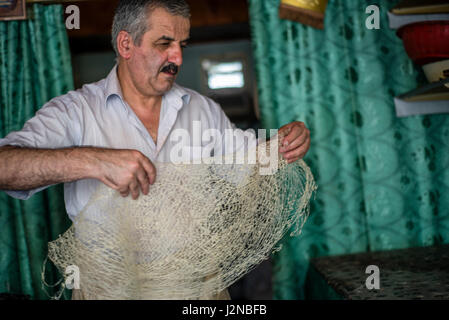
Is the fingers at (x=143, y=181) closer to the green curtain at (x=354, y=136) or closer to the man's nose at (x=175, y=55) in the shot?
the man's nose at (x=175, y=55)

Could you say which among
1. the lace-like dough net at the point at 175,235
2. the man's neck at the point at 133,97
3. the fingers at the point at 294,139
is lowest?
the lace-like dough net at the point at 175,235

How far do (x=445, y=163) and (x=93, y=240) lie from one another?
160 centimetres

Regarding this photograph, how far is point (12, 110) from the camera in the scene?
1.67 meters

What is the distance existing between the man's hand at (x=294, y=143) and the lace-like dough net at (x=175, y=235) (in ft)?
0.41

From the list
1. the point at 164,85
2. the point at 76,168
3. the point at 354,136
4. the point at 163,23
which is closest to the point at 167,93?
the point at 164,85

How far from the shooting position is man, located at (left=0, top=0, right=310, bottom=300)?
39.6 inches

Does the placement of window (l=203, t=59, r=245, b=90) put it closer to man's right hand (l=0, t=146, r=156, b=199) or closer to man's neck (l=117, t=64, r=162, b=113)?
man's neck (l=117, t=64, r=162, b=113)

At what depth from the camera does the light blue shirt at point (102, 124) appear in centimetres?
101

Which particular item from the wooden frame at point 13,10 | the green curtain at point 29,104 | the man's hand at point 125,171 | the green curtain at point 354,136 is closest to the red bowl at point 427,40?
the green curtain at point 354,136

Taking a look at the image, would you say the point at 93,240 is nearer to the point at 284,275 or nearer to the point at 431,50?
the point at 284,275

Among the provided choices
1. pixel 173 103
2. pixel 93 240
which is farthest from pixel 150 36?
pixel 93 240

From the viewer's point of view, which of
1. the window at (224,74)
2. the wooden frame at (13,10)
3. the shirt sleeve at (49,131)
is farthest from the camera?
the window at (224,74)

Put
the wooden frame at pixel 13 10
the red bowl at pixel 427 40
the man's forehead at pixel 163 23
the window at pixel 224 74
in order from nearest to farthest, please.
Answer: the man's forehead at pixel 163 23, the red bowl at pixel 427 40, the wooden frame at pixel 13 10, the window at pixel 224 74

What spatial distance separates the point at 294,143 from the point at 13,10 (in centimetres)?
142
